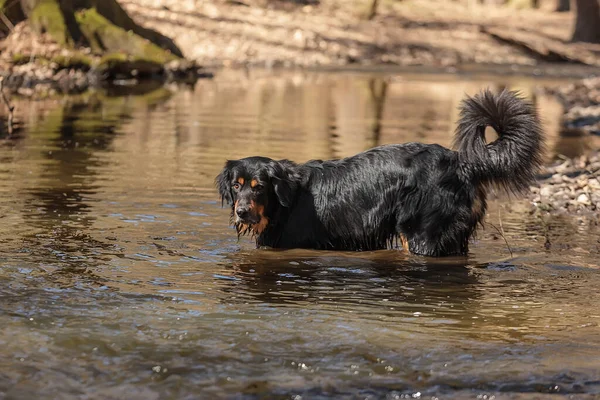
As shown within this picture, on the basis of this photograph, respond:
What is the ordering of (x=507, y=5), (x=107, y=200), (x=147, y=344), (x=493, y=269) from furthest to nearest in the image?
(x=507, y=5) < (x=107, y=200) < (x=493, y=269) < (x=147, y=344)

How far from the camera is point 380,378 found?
5.39 meters

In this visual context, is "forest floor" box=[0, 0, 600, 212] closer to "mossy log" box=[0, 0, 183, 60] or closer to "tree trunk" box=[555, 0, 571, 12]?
"mossy log" box=[0, 0, 183, 60]

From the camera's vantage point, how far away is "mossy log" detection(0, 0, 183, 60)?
84.9ft

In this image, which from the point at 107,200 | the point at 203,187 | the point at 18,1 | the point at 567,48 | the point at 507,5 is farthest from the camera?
the point at 507,5

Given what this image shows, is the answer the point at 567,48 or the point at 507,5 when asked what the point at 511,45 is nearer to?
the point at 567,48

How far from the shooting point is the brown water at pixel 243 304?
17.5 feet

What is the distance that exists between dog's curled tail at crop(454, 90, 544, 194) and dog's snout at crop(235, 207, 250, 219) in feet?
6.26

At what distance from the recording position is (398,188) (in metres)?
8.45

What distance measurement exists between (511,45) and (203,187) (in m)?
31.4


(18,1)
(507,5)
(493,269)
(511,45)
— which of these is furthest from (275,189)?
(507,5)

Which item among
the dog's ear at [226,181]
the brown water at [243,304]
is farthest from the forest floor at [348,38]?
the dog's ear at [226,181]

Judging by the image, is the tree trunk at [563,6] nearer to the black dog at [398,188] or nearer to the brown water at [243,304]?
the brown water at [243,304]

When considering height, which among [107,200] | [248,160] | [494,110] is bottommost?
[107,200]

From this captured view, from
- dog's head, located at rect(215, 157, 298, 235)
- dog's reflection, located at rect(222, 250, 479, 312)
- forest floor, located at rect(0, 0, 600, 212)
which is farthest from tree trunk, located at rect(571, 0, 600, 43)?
dog's head, located at rect(215, 157, 298, 235)
